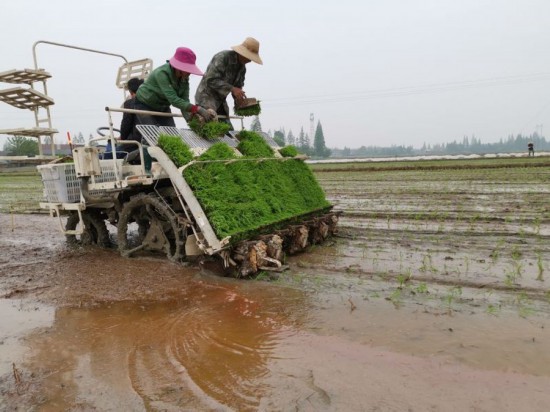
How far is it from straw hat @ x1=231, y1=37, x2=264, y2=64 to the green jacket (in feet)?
3.07

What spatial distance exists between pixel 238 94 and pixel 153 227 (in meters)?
2.53

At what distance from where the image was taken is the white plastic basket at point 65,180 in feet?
21.2

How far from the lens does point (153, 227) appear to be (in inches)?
243

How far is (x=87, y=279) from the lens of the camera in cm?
555

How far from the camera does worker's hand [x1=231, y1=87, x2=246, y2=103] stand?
686 cm

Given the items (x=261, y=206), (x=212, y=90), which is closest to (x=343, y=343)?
(x=261, y=206)

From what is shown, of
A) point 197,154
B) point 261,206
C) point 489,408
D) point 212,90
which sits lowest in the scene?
point 489,408

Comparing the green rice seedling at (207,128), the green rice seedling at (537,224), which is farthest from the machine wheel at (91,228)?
the green rice seedling at (537,224)

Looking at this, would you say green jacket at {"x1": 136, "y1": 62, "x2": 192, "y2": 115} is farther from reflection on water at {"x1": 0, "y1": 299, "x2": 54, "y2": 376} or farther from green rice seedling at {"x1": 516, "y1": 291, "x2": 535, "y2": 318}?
green rice seedling at {"x1": 516, "y1": 291, "x2": 535, "y2": 318}

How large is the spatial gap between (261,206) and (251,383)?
3099 millimetres

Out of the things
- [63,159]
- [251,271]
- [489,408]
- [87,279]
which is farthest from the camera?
[63,159]

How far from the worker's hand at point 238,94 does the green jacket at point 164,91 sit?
76 cm

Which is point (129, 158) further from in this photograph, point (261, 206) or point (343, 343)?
point (343, 343)

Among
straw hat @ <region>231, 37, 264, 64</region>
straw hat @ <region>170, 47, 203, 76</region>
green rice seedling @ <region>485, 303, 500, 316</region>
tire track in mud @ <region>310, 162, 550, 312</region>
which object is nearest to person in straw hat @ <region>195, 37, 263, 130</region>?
straw hat @ <region>231, 37, 264, 64</region>
